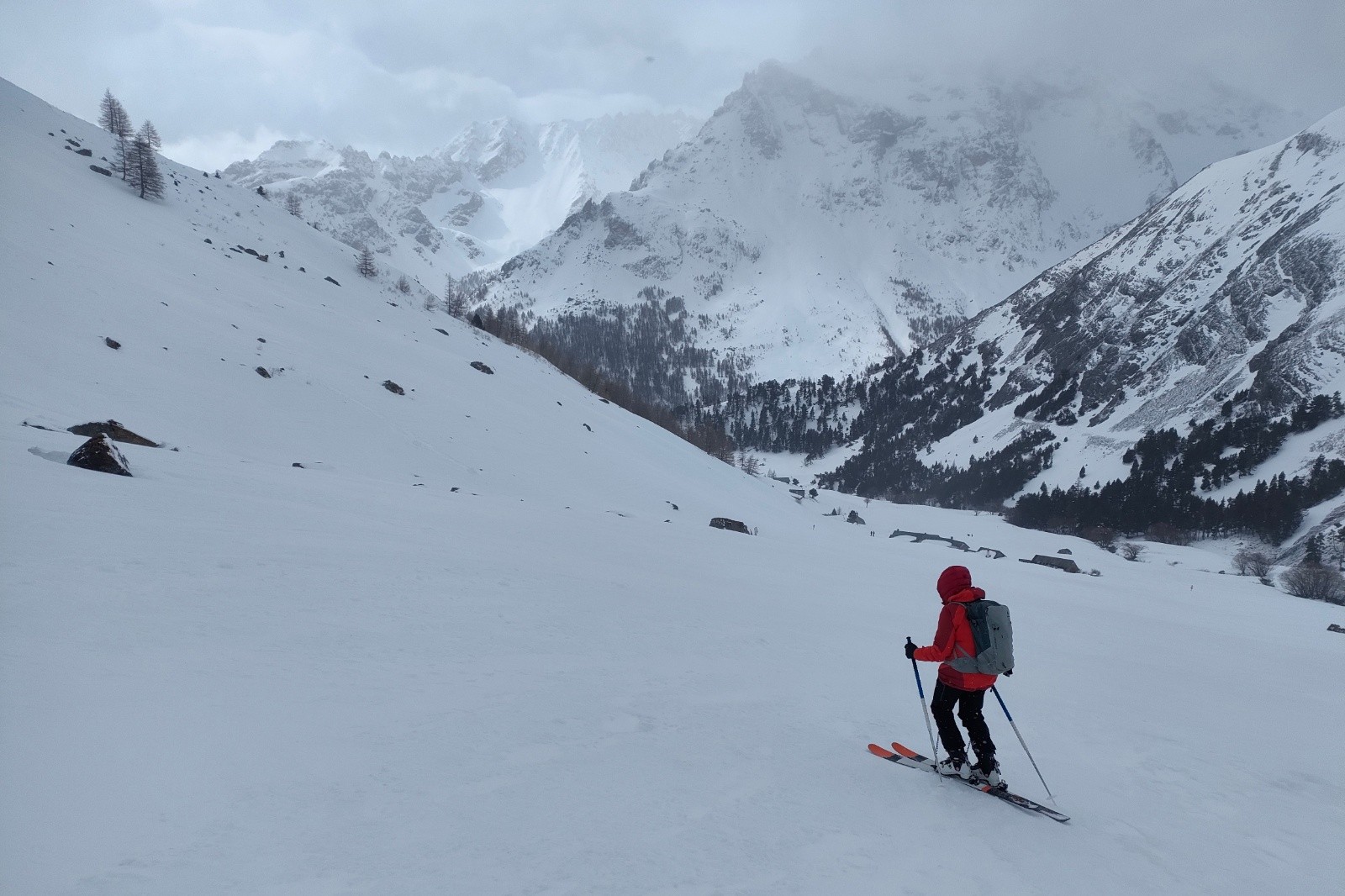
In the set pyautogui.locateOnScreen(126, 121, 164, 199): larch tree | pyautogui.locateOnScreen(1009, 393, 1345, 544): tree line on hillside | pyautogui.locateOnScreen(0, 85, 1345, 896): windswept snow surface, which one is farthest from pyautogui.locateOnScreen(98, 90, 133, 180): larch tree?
pyautogui.locateOnScreen(1009, 393, 1345, 544): tree line on hillside

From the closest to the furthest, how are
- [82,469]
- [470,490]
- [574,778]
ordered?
[574,778], [82,469], [470,490]

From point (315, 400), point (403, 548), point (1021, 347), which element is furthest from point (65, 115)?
point (1021, 347)

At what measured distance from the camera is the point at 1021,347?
553 ft

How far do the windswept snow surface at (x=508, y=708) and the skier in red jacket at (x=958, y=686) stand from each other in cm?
34

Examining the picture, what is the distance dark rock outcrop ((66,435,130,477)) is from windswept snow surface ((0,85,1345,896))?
58 centimetres

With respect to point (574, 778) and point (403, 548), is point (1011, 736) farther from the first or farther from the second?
point (403, 548)

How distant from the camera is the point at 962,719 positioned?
6.81m

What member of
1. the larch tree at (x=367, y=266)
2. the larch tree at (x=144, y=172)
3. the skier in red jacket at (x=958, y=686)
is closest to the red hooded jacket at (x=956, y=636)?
the skier in red jacket at (x=958, y=686)

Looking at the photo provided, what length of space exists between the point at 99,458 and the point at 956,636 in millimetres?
14104

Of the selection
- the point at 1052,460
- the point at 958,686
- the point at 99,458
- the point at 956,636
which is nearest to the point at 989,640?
the point at 956,636

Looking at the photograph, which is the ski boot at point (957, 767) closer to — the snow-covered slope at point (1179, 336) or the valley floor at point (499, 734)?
the valley floor at point (499, 734)

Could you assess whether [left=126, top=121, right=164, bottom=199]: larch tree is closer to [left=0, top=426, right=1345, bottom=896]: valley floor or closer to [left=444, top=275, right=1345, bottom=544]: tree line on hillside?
[left=444, top=275, right=1345, bottom=544]: tree line on hillside

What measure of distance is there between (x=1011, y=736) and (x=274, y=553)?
11.0 m

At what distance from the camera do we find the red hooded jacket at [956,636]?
6465 mm
